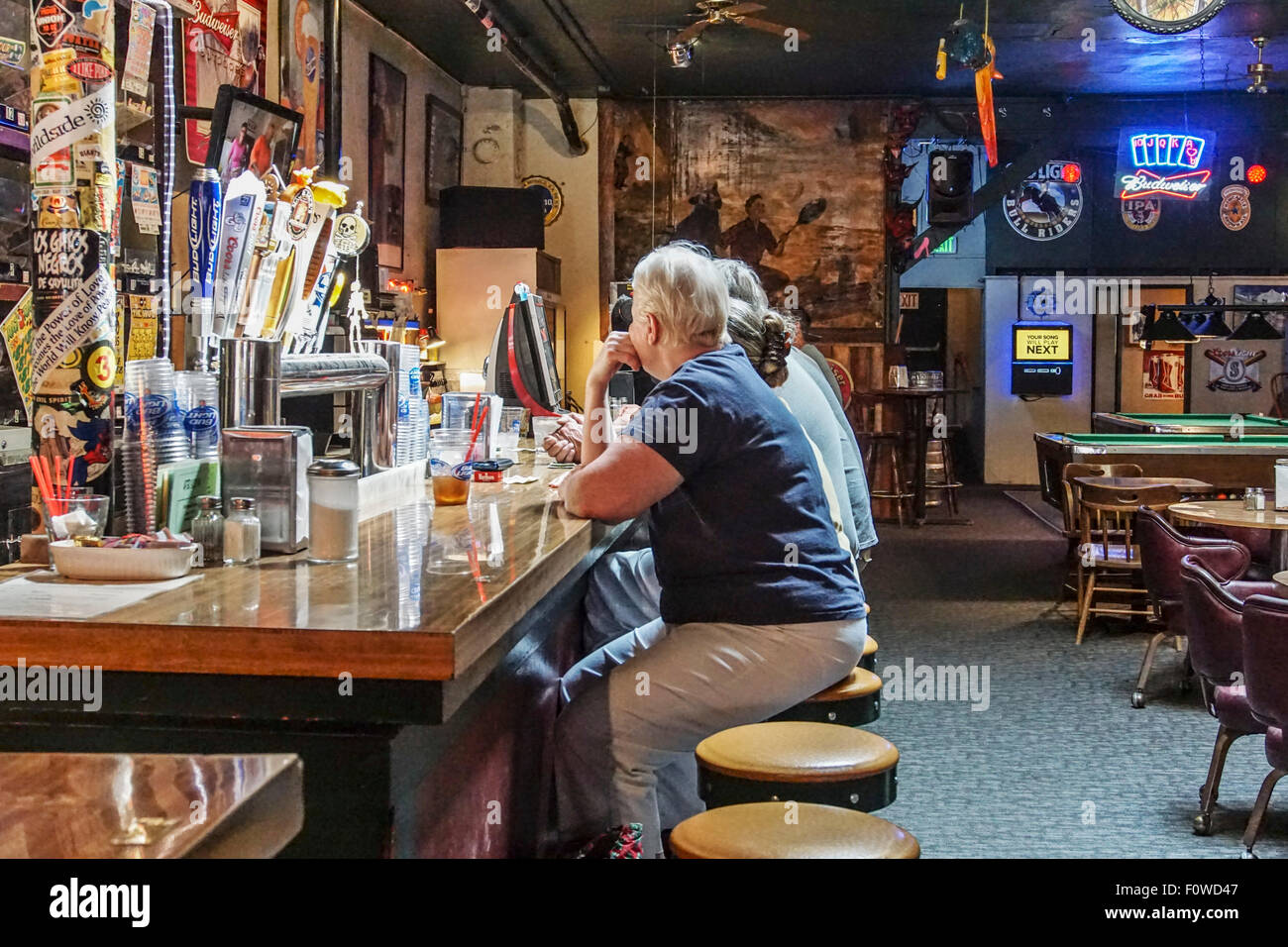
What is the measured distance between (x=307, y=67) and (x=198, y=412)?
5.41 meters

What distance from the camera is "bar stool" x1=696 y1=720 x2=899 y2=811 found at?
2195 millimetres

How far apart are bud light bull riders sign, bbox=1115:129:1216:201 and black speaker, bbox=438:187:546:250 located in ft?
19.3

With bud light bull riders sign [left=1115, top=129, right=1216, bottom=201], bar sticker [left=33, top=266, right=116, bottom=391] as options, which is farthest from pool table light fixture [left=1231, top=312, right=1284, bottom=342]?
bar sticker [left=33, top=266, right=116, bottom=391]

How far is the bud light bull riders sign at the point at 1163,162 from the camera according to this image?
11797 mm

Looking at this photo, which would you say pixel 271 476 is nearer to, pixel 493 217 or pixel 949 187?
pixel 493 217

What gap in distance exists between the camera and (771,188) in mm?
11445

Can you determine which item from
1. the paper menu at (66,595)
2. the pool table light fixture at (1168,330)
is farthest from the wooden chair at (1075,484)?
the paper menu at (66,595)

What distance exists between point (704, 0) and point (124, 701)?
693 centimetres

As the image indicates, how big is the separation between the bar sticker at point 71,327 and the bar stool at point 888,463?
9.77 metres

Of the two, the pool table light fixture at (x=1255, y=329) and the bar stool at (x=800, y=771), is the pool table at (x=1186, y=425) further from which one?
the bar stool at (x=800, y=771)

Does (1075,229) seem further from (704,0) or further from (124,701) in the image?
(124,701)

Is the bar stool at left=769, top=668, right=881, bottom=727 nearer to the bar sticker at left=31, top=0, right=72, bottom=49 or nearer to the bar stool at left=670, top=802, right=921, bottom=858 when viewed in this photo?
the bar stool at left=670, top=802, right=921, bottom=858

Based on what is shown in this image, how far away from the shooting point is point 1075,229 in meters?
15.4

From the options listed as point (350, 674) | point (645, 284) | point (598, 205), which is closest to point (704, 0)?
point (598, 205)
